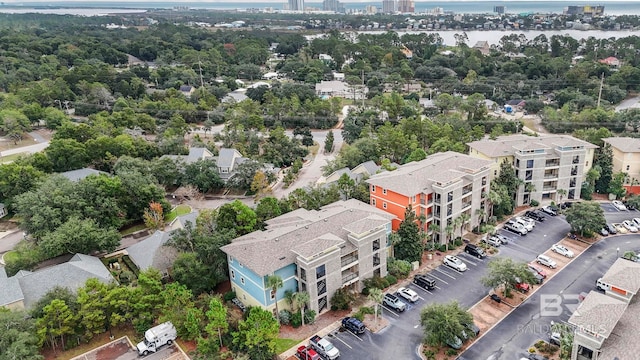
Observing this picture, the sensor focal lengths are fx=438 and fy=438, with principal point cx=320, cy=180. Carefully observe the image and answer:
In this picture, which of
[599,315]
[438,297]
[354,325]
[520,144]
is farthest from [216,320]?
[520,144]

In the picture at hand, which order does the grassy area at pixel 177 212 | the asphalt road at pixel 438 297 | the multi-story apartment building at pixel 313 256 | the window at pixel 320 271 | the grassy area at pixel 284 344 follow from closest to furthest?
the asphalt road at pixel 438 297, the grassy area at pixel 284 344, the multi-story apartment building at pixel 313 256, the window at pixel 320 271, the grassy area at pixel 177 212

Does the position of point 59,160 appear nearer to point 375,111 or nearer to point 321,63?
point 375,111

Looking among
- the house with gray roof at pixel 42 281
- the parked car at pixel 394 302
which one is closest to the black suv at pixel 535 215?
the parked car at pixel 394 302

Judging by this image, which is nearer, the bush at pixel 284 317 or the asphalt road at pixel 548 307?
the asphalt road at pixel 548 307

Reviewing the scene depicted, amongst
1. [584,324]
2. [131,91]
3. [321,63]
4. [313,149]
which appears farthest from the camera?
[321,63]

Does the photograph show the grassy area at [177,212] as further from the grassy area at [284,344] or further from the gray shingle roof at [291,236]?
the grassy area at [284,344]

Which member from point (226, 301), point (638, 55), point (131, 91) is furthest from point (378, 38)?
point (226, 301)

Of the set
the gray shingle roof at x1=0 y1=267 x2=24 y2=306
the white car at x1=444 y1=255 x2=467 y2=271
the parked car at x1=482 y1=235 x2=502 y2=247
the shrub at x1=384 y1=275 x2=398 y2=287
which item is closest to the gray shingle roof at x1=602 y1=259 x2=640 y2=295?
the white car at x1=444 y1=255 x2=467 y2=271
